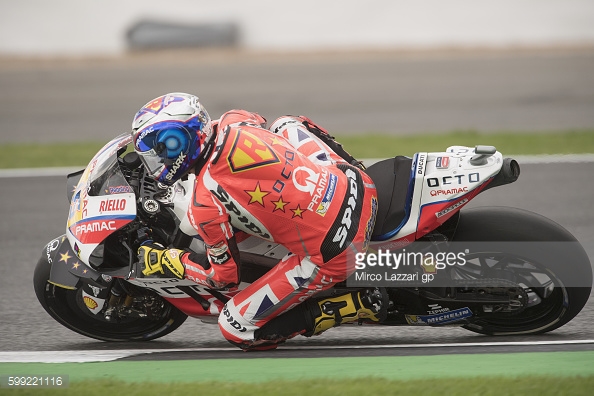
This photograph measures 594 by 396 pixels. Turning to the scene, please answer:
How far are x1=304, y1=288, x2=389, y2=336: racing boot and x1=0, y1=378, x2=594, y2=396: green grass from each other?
612 mm

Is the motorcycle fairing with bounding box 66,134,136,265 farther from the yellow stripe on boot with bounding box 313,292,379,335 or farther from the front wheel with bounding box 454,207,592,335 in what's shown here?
the front wheel with bounding box 454,207,592,335

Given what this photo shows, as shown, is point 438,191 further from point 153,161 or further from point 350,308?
point 153,161

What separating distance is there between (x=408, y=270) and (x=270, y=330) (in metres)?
0.79

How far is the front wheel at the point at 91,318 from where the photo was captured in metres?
4.95

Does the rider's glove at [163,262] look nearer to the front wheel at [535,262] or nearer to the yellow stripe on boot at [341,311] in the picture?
the yellow stripe on boot at [341,311]

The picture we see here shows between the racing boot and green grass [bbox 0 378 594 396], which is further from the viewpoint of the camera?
the racing boot

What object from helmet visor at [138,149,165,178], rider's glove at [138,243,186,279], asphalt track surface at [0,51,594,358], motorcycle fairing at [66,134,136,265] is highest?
helmet visor at [138,149,165,178]

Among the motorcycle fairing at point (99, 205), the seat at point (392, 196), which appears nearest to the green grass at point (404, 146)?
the seat at point (392, 196)

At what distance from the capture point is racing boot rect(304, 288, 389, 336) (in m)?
4.66

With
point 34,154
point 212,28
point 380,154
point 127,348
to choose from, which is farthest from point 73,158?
point 212,28

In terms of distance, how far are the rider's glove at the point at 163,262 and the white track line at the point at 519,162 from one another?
16.7 feet

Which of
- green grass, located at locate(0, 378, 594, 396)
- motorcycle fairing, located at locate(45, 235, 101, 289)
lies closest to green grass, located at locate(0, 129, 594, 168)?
motorcycle fairing, located at locate(45, 235, 101, 289)

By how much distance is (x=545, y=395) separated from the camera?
3816 millimetres

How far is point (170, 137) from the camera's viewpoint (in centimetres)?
428
